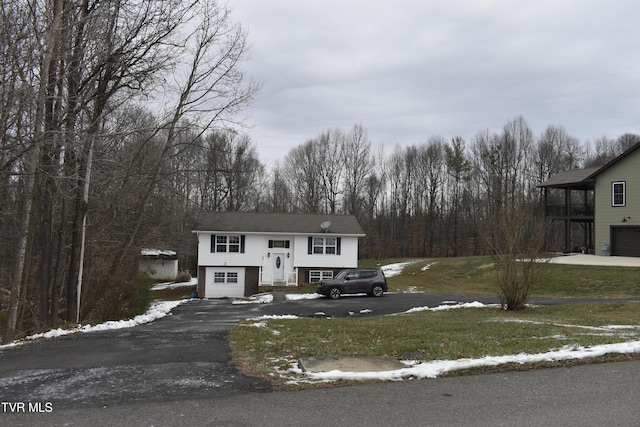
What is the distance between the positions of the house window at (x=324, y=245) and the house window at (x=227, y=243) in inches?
188

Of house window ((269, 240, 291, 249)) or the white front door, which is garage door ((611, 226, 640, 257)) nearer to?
house window ((269, 240, 291, 249))

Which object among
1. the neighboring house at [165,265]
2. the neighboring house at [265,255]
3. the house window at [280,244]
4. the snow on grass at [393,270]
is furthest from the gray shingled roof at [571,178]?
the neighboring house at [165,265]

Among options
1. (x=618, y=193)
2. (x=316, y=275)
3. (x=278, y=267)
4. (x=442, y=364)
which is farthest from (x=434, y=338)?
(x=618, y=193)

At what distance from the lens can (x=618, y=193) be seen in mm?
33281

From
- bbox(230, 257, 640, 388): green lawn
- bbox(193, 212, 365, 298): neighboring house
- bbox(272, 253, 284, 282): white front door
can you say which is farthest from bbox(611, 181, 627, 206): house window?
bbox(272, 253, 284, 282): white front door

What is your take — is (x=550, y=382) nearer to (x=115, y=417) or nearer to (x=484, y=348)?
(x=484, y=348)

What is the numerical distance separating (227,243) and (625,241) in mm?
26269

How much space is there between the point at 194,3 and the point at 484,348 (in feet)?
49.1

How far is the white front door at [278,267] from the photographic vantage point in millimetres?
34531

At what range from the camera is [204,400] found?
5785mm

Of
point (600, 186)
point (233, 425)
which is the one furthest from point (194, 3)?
point (600, 186)

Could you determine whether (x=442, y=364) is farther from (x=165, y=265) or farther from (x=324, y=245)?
(x=165, y=265)

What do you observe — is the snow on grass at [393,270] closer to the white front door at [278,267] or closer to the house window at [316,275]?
the house window at [316,275]

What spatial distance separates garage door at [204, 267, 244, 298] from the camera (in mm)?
33906
